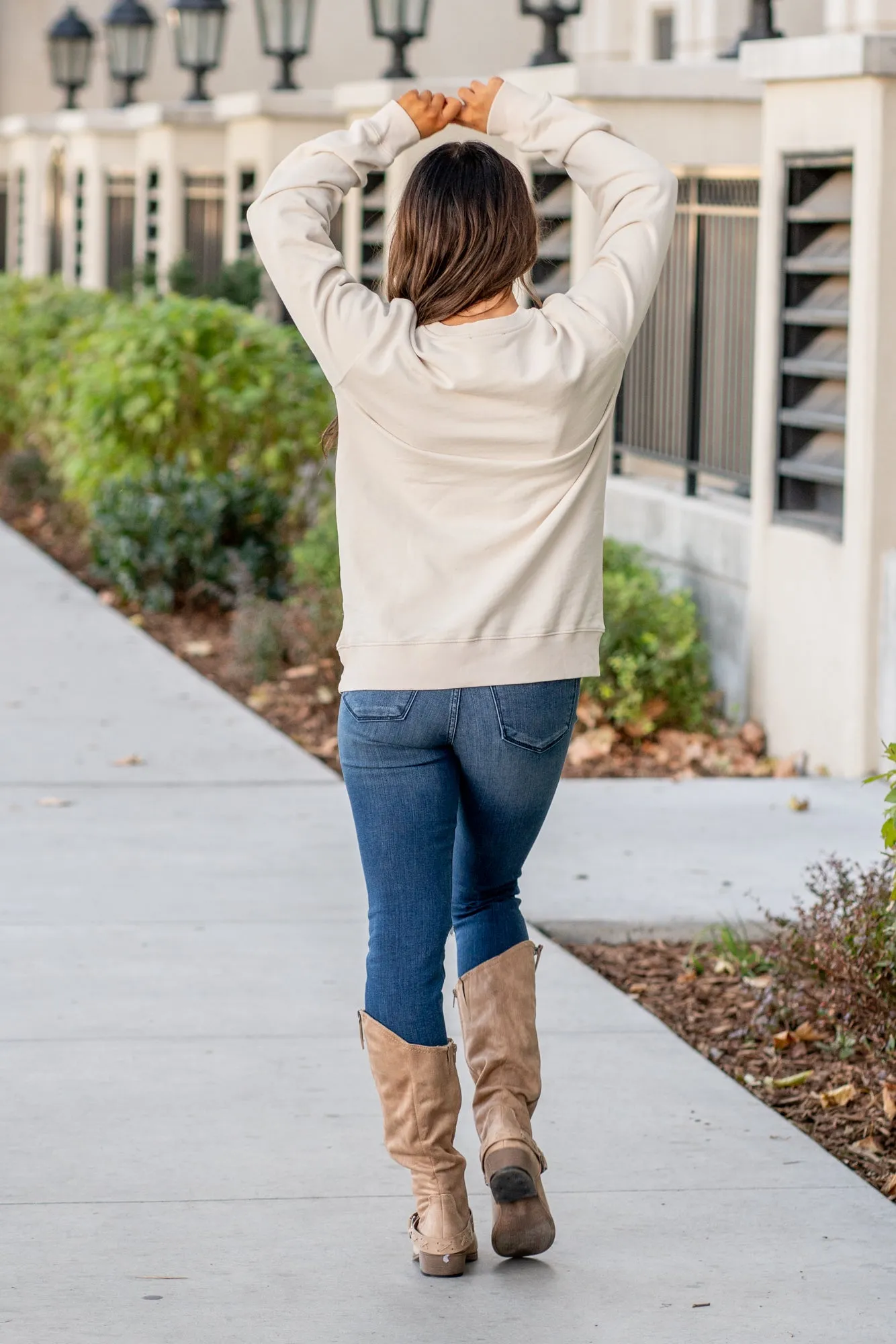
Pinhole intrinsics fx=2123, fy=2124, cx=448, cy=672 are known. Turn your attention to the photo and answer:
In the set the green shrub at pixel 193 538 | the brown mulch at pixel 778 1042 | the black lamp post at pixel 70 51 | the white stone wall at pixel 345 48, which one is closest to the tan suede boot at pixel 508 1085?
the brown mulch at pixel 778 1042

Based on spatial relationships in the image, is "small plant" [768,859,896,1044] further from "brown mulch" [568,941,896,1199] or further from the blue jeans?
the blue jeans

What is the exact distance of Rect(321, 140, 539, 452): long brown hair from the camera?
3246 mm

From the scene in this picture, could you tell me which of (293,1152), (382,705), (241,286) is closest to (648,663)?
(293,1152)

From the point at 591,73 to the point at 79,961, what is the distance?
5.73 metres

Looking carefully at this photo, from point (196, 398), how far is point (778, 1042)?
7833 mm

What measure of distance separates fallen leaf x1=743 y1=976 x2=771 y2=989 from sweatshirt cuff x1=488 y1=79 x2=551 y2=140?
2.50 m

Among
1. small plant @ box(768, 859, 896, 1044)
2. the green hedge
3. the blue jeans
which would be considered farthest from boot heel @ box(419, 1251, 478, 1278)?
the green hedge

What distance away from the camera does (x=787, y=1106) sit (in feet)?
15.0

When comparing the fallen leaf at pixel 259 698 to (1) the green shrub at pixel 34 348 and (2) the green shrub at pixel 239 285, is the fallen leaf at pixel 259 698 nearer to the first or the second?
(1) the green shrub at pixel 34 348

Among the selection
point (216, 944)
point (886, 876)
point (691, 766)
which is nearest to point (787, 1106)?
point (886, 876)

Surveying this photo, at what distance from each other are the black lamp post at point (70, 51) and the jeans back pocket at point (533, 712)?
2263 cm

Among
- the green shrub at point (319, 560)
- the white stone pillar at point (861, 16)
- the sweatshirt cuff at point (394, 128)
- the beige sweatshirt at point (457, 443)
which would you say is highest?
the white stone pillar at point (861, 16)

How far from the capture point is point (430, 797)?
3.33 m

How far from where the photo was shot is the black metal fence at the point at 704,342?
29.4 feet
